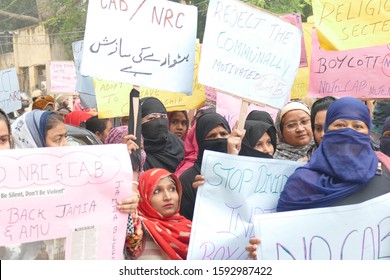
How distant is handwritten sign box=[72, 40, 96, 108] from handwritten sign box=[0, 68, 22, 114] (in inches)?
29.0

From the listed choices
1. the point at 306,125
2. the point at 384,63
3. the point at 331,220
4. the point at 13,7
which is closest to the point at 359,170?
the point at 331,220

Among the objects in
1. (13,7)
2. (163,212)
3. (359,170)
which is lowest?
(163,212)

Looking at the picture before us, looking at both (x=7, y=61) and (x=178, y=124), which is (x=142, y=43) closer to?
(x=178, y=124)

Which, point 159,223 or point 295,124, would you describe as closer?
point 159,223

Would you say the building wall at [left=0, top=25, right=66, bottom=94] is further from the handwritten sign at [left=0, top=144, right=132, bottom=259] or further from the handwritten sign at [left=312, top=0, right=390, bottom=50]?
the handwritten sign at [left=0, top=144, right=132, bottom=259]

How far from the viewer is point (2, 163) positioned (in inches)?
92.3

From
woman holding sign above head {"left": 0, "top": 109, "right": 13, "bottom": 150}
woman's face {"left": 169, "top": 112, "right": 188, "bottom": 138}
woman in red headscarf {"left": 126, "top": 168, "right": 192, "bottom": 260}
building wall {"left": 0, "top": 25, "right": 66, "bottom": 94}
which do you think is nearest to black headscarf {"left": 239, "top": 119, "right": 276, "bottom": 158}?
woman in red headscarf {"left": 126, "top": 168, "right": 192, "bottom": 260}

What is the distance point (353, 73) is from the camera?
4.21 meters

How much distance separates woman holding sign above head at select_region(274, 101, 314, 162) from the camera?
3.80 metres

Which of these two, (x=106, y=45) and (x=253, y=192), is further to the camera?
(x=106, y=45)

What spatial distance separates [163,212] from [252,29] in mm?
1056

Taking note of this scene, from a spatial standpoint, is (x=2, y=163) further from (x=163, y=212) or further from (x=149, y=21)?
(x=149, y=21)

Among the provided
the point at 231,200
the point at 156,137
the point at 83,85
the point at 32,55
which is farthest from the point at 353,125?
the point at 32,55

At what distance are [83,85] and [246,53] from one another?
4020mm
